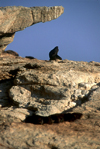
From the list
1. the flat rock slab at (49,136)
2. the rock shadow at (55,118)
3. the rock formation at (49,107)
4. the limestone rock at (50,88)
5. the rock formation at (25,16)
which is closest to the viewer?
the flat rock slab at (49,136)

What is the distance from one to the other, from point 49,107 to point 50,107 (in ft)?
0.13

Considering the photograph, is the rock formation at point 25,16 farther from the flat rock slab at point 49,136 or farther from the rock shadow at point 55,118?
the flat rock slab at point 49,136

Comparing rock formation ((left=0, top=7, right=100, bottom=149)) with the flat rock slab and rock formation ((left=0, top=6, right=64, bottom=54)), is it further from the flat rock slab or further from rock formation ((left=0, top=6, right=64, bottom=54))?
rock formation ((left=0, top=6, right=64, bottom=54))

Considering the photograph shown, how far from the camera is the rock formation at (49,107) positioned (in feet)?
17.1

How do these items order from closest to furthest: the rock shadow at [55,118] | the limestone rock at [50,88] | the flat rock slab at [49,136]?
the flat rock slab at [49,136] < the rock shadow at [55,118] < the limestone rock at [50,88]

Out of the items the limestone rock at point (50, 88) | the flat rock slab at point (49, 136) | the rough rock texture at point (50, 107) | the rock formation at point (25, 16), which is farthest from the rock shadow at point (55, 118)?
the rock formation at point (25, 16)

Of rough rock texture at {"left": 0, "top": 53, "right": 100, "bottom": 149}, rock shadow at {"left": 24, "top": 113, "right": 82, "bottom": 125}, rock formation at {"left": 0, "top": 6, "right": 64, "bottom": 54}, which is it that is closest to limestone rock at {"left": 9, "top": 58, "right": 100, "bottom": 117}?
rough rock texture at {"left": 0, "top": 53, "right": 100, "bottom": 149}

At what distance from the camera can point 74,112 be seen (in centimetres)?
656

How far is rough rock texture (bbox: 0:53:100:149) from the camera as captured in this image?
5.21 m

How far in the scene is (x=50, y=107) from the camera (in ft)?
23.2

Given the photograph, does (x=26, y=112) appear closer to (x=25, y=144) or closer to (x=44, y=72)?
(x=25, y=144)

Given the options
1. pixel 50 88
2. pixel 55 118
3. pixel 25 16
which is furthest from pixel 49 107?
pixel 25 16

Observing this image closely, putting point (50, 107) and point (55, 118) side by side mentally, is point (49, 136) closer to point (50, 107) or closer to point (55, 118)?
point (55, 118)

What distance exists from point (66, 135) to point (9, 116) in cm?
218
